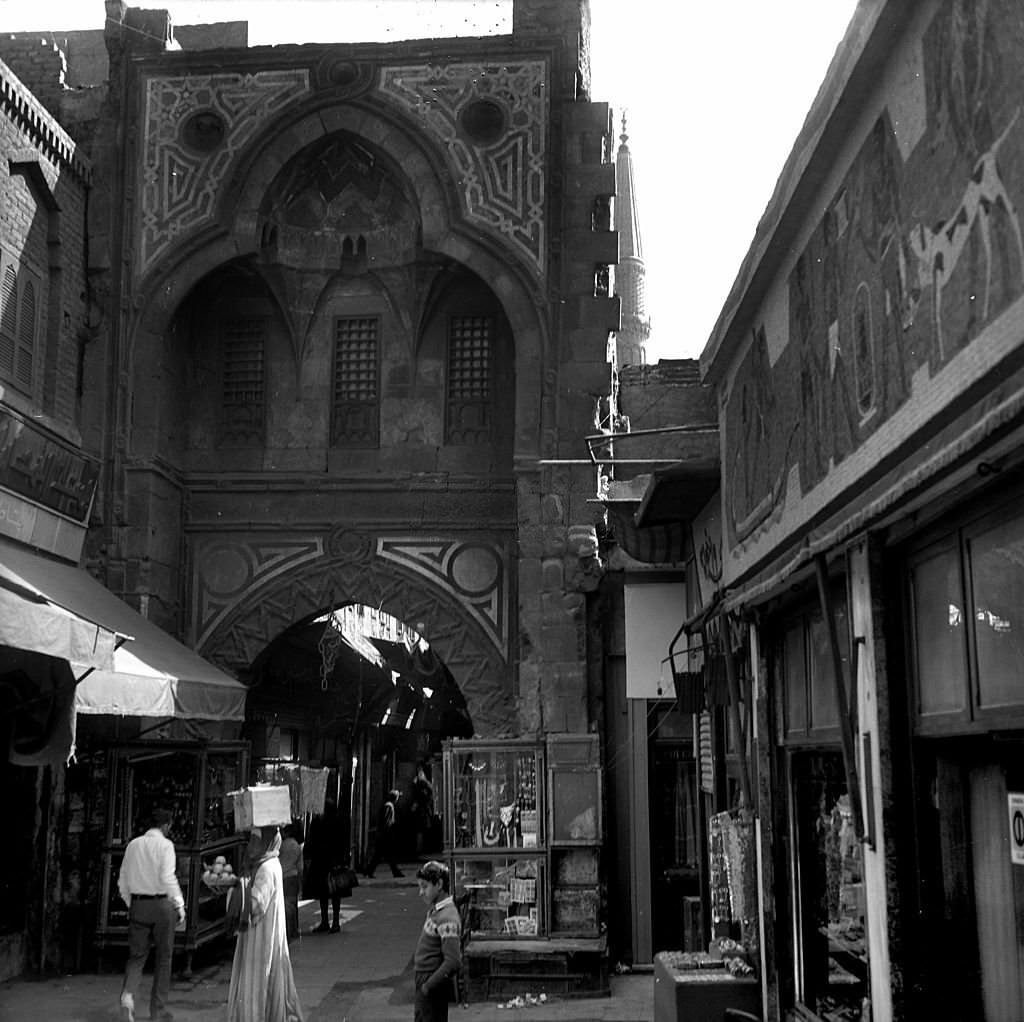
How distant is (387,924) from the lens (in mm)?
16797

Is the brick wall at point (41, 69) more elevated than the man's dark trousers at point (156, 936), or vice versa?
the brick wall at point (41, 69)

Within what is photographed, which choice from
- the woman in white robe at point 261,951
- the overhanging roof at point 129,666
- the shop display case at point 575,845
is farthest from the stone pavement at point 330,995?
the overhanging roof at point 129,666

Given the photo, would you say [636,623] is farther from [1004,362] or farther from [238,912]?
[1004,362]

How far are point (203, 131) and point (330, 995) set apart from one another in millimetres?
9953

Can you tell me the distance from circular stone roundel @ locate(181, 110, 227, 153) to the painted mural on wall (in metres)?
9.91

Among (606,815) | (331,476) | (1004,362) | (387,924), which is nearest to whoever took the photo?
(1004,362)

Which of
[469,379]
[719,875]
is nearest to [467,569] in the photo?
[469,379]

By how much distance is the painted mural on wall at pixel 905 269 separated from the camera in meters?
3.92

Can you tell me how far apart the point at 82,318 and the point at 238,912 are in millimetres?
8250

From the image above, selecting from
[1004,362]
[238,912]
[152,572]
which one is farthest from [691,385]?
[1004,362]

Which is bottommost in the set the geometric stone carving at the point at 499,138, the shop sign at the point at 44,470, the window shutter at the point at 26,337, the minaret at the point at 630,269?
the shop sign at the point at 44,470

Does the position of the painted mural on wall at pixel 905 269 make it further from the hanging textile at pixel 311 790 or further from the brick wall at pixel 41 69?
the brick wall at pixel 41 69

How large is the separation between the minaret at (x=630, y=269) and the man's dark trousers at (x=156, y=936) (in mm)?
41561

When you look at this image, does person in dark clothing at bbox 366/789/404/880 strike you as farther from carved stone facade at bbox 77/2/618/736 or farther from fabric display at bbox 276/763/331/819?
carved stone facade at bbox 77/2/618/736
